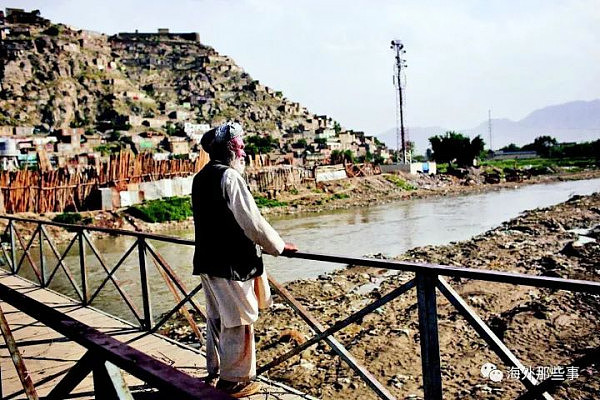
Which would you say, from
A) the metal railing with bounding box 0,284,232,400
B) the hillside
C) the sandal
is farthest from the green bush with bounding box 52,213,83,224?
the hillside

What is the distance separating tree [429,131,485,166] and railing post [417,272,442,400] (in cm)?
5860

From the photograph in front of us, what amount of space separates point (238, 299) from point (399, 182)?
41.8m

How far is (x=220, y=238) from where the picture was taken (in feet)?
10.0

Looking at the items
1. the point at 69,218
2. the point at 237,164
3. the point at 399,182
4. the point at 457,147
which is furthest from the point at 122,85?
the point at 237,164

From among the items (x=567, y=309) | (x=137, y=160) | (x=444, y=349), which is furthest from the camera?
(x=137, y=160)

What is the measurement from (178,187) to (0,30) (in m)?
90.1

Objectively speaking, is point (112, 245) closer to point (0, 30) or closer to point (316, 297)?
point (316, 297)

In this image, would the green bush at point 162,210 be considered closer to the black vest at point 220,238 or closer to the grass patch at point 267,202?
the grass patch at point 267,202

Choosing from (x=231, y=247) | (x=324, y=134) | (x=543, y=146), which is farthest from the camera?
(x=324, y=134)

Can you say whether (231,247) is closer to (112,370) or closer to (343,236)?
(112,370)

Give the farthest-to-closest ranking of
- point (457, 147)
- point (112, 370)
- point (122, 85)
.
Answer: point (122, 85) < point (457, 147) < point (112, 370)

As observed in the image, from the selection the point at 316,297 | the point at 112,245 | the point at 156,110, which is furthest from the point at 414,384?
the point at 156,110

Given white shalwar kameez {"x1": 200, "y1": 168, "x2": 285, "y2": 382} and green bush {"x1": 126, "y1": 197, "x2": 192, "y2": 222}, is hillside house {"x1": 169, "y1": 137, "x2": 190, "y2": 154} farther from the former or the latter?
white shalwar kameez {"x1": 200, "y1": 168, "x2": 285, "y2": 382}

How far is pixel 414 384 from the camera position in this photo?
5.43 metres
